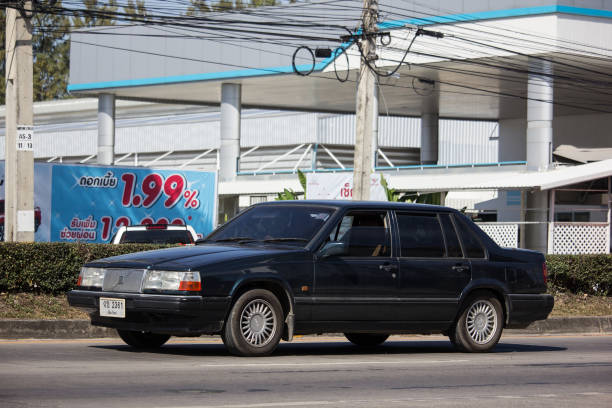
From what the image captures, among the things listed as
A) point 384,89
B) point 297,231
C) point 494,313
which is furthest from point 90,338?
point 384,89

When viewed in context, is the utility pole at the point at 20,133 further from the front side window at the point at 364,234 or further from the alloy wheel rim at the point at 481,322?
the alloy wheel rim at the point at 481,322

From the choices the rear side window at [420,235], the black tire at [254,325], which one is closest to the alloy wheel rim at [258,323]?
the black tire at [254,325]

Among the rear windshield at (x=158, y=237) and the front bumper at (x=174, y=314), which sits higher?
the rear windshield at (x=158, y=237)

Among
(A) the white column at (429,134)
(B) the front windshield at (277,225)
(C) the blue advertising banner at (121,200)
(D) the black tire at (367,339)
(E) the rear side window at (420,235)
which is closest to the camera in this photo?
(B) the front windshield at (277,225)

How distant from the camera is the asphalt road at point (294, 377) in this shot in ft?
26.8

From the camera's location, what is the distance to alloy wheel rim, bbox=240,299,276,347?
10.9 metres

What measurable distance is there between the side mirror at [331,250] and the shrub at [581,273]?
9.65 m

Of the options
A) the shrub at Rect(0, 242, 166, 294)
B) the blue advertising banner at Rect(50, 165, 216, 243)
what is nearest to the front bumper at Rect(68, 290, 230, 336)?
the shrub at Rect(0, 242, 166, 294)

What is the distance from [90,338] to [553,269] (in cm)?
968

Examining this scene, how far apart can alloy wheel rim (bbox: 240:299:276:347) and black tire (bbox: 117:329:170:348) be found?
4.31 feet

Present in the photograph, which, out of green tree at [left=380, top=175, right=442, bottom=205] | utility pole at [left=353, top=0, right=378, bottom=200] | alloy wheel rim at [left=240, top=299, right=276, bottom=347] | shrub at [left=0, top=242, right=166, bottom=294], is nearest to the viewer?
alloy wheel rim at [left=240, top=299, right=276, bottom=347]

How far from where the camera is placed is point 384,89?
46656 mm

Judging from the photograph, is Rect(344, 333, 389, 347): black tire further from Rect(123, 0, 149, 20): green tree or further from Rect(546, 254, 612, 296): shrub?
Rect(123, 0, 149, 20): green tree

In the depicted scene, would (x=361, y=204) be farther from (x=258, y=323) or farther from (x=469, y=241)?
(x=258, y=323)
